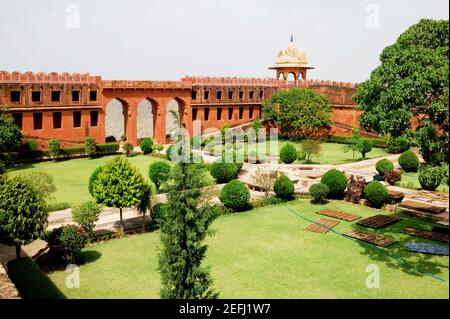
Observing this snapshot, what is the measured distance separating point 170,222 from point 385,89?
8.72 meters

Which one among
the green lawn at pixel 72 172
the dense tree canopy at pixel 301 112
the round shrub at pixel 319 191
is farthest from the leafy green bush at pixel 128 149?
the round shrub at pixel 319 191

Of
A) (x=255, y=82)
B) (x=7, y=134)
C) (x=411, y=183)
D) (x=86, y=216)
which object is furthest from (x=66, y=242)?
(x=255, y=82)

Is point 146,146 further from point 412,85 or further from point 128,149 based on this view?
point 412,85

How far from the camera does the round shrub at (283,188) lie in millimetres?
22170

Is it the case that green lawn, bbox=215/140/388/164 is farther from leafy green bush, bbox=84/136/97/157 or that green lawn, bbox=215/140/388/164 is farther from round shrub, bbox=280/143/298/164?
leafy green bush, bbox=84/136/97/157

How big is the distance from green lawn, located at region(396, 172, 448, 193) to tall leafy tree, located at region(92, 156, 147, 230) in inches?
584

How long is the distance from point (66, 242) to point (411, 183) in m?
18.3

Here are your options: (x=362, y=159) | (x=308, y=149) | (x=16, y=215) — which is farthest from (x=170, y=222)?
(x=362, y=159)

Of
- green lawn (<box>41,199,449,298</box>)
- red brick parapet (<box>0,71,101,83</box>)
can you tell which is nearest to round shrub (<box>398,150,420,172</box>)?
green lawn (<box>41,199,449,298</box>)

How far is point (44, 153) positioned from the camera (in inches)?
1364

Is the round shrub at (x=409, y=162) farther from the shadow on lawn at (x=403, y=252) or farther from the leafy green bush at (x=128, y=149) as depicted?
the leafy green bush at (x=128, y=149)

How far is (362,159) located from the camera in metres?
33.4

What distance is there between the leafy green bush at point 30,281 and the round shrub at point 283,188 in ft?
40.0
